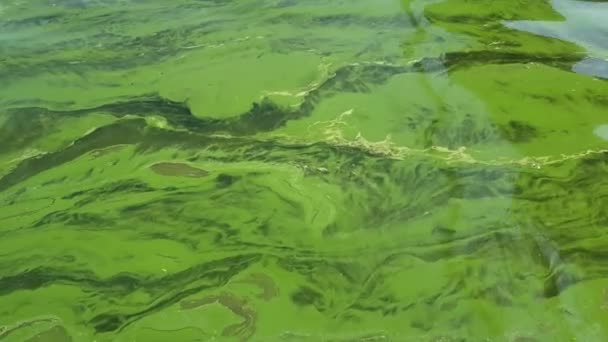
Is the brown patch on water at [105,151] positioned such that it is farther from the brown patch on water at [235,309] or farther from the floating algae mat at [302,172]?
the brown patch on water at [235,309]

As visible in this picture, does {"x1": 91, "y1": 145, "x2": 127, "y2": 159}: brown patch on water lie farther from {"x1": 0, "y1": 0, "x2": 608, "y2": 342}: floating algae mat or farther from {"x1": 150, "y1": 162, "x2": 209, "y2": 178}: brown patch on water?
{"x1": 150, "y1": 162, "x2": 209, "y2": 178}: brown patch on water

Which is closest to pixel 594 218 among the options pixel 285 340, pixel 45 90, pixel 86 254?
pixel 285 340

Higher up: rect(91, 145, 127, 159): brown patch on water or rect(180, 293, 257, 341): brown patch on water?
rect(91, 145, 127, 159): brown patch on water

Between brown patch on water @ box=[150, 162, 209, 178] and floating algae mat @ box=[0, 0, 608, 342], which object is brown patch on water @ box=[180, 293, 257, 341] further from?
brown patch on water @ box=[150, 162, 209, 178]

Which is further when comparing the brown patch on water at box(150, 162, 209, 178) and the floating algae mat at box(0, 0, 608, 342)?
the brown patch on water at box(150, 162, 209, 178)

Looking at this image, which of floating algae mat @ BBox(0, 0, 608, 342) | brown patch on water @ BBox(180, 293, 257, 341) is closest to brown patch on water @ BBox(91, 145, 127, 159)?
floating algae mat @ BBox(0, 0, 608, 342)

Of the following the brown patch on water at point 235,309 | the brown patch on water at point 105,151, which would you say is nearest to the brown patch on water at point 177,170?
the brown patch on water at point 105,151

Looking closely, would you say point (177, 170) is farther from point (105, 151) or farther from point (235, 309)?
point (235, 309)

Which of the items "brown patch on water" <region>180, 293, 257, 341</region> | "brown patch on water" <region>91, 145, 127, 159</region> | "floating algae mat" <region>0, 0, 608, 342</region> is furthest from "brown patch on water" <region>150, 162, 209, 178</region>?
"brown patch on water" <region>180, 293, 257, 341</region>
